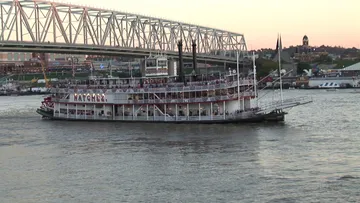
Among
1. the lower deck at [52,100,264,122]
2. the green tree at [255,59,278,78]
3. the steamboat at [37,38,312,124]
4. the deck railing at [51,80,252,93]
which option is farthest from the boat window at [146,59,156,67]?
the green tree at [255,59,278,78]

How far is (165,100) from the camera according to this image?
45.1m

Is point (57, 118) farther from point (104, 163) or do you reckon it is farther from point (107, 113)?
point (104, 163)

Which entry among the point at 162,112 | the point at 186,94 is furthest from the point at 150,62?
the point at 186,94

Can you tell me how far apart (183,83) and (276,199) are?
1001 inches

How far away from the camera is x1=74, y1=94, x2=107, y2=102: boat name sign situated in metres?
49.0

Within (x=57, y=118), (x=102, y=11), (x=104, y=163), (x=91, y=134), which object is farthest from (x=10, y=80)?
(x=104, y=163)

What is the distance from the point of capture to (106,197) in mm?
22109

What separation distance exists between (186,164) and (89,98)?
78.1 ft

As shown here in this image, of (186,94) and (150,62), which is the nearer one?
(186,94)

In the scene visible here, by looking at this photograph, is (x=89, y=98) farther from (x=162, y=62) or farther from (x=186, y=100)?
(x=186, y=100)

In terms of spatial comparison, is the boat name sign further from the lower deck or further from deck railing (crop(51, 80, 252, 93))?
the lower deck

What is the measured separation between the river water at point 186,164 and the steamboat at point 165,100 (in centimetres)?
188

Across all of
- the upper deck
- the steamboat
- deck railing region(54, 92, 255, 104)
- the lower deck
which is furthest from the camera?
the upper deck

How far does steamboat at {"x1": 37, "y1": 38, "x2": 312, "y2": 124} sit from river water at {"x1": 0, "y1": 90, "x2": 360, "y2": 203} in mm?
1881
